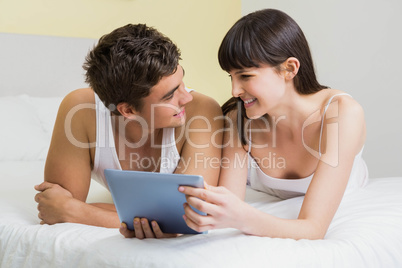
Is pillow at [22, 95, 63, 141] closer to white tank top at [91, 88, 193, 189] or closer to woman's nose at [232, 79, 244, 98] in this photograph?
white tank top at [91, 88, 193, 189]

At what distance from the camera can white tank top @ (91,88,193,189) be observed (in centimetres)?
178

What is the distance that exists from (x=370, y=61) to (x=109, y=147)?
7.21 feet

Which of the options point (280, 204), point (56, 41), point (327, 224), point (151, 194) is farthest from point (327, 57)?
point (151, 194)

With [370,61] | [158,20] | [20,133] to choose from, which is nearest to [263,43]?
[20,133]

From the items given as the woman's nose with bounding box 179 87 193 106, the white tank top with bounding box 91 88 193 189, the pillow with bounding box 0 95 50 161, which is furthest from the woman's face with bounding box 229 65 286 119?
the pillow with bounding box 0 95 50 161

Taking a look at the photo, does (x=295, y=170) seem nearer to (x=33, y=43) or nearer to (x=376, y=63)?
(x=376, y=63)

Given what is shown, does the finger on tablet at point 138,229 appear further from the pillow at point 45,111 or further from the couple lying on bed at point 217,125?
the pillow at point 45,111

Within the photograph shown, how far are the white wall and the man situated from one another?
1882 millimetres

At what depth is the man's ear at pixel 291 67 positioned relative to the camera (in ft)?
5.27

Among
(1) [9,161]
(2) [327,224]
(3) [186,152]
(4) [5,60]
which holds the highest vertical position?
(4) [5,60]

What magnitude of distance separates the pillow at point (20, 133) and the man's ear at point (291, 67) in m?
1.73

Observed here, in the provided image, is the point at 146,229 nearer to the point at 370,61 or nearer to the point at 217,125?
the point at 217,125

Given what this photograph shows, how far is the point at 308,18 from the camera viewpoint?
3.73 m

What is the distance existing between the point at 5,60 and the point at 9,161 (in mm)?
777
